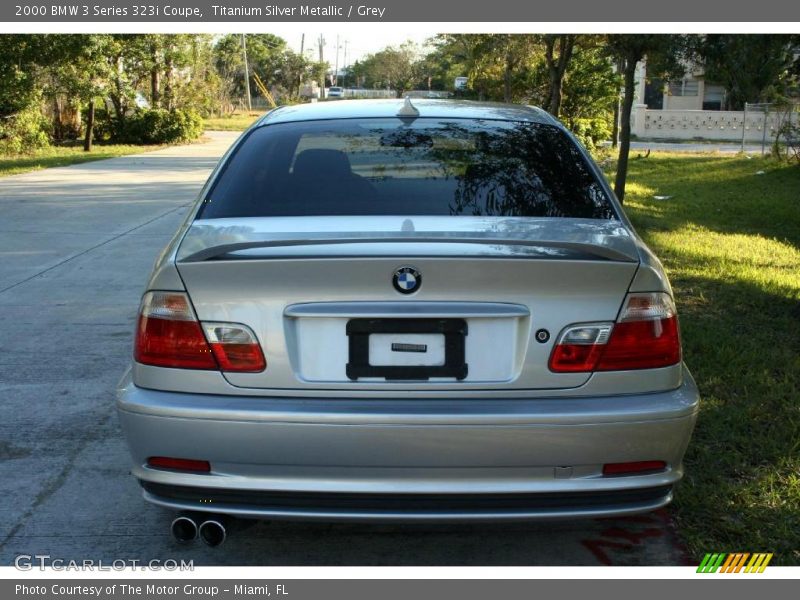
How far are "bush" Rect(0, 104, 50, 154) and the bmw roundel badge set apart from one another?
66.3 ft

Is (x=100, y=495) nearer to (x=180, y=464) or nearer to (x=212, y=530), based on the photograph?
(x=212, y=530)

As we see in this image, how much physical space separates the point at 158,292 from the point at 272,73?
233 ft

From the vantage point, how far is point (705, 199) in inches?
583

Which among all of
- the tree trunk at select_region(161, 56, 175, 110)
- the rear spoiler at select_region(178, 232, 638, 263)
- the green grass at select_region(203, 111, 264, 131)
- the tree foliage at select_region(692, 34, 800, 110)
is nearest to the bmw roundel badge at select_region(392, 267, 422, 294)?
the rear spoiler at select_region(178, 232, 638, 263)

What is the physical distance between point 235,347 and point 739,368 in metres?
3.42

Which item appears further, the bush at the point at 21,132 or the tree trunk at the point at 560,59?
the bush at the point at 21,132

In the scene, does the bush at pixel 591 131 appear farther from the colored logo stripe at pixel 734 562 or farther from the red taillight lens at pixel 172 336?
A: the red taillight lens at pixel 172 336

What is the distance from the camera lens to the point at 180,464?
2836 millimetres

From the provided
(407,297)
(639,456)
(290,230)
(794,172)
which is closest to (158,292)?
(290,230)

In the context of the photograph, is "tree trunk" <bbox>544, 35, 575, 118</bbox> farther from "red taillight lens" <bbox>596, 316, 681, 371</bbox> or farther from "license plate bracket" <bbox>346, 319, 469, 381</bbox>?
"license plate bracket" <bbox>346, 319, 469, 381</bbox>

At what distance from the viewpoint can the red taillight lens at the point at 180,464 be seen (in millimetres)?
2811

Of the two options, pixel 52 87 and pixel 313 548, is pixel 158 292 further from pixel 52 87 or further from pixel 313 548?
pixel 52 87

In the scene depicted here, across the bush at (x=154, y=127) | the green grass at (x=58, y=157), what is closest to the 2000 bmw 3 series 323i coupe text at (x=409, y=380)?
the green grass at (x=58, y=157)

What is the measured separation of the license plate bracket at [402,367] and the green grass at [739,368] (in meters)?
1.27
